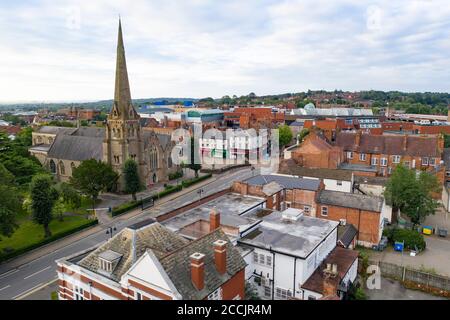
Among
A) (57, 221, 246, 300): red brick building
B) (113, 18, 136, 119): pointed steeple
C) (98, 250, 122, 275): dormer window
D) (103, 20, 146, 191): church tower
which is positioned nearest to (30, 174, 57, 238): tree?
(57, 221, 246, 300): red brick building

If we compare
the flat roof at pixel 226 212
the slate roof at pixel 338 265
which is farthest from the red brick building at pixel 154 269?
the slate roof at pixel 338 265

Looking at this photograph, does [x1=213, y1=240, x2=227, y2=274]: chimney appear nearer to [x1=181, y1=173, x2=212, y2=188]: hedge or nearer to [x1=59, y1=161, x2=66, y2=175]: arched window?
[x1=181, y1=173, x2=212, y2=188]: hedge

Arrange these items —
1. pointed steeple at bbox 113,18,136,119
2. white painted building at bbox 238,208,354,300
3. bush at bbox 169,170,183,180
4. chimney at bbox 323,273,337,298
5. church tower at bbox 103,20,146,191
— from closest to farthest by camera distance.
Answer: chimney at bbox 323,273,337,298
white painted building at bbox 238,208,354,300
pointed steeple at bbox 113,18,136,119
church tower at bbox 103,20,146,191
bush at bbox 169,170,183,180

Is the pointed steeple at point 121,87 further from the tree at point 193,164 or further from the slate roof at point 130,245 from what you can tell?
the slate roof at point 130,245

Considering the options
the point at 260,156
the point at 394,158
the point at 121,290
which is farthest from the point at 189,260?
the point at 260,156

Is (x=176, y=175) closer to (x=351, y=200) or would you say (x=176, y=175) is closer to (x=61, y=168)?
(x=61, y=168)

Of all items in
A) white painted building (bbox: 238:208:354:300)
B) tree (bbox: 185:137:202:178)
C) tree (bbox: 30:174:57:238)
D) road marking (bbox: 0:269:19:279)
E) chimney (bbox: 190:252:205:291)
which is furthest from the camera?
tree (bbox: 185:137:202:178)
